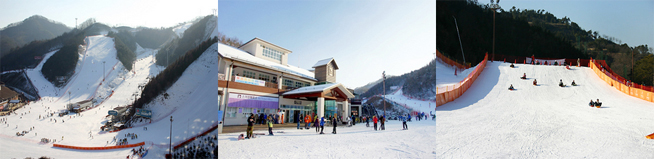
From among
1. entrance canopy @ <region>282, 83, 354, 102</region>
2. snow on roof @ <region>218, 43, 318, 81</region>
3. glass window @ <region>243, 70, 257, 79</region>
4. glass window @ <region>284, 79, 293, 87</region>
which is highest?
snow on roof @ <region>218, 43, 318, 81</region>

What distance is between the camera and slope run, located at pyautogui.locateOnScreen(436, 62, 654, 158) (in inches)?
255

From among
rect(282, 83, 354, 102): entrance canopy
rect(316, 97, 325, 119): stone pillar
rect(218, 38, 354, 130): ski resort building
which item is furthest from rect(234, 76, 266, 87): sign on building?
rect(316, 97, 325, 119): stone pillar

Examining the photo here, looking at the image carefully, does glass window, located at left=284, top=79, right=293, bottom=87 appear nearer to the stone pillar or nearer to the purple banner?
the purple banner

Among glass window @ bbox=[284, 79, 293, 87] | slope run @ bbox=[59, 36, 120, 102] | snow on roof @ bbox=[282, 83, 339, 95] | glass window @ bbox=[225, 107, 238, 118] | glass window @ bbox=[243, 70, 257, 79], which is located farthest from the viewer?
glass window @ bbox=[284, 79, 293, 87]

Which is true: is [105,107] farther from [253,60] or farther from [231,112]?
[253,60]

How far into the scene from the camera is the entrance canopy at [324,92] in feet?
24.3

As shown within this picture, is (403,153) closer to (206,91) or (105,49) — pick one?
(206,91)

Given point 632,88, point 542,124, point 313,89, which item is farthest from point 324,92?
point 632,88

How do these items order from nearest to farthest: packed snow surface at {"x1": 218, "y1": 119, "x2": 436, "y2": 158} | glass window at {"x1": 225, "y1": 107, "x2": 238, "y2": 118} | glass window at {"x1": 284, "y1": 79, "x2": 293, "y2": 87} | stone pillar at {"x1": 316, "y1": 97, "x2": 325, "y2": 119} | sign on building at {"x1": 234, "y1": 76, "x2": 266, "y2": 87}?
1. packed snow surface at {"x1": 218, "y1": 119, "x2": 436, "y2": 158}
2. glass window at {"x1": 225, "y1": 107, "x2": 238, "y2": 118}
3. sign on building at {"x1": 234, "y1": 76, "x2": 266, "y2": 87}
4. glass window at {"x1": 284, "y1": 79, "x2": 293, "y2": 87}
5. stone pillar at {"x1": 316, "y1": 97, "x2": 325, "y2": 119}

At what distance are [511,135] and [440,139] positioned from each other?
2.56 metres

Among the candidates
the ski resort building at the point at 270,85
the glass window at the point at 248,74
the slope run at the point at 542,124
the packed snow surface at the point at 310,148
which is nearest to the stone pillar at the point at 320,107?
the ski resort building at the point at 270,85

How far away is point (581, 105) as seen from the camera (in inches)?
527

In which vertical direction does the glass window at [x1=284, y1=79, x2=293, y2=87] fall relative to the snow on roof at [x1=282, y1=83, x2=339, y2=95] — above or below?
above

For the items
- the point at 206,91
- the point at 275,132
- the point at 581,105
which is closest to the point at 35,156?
the point at 206,91
